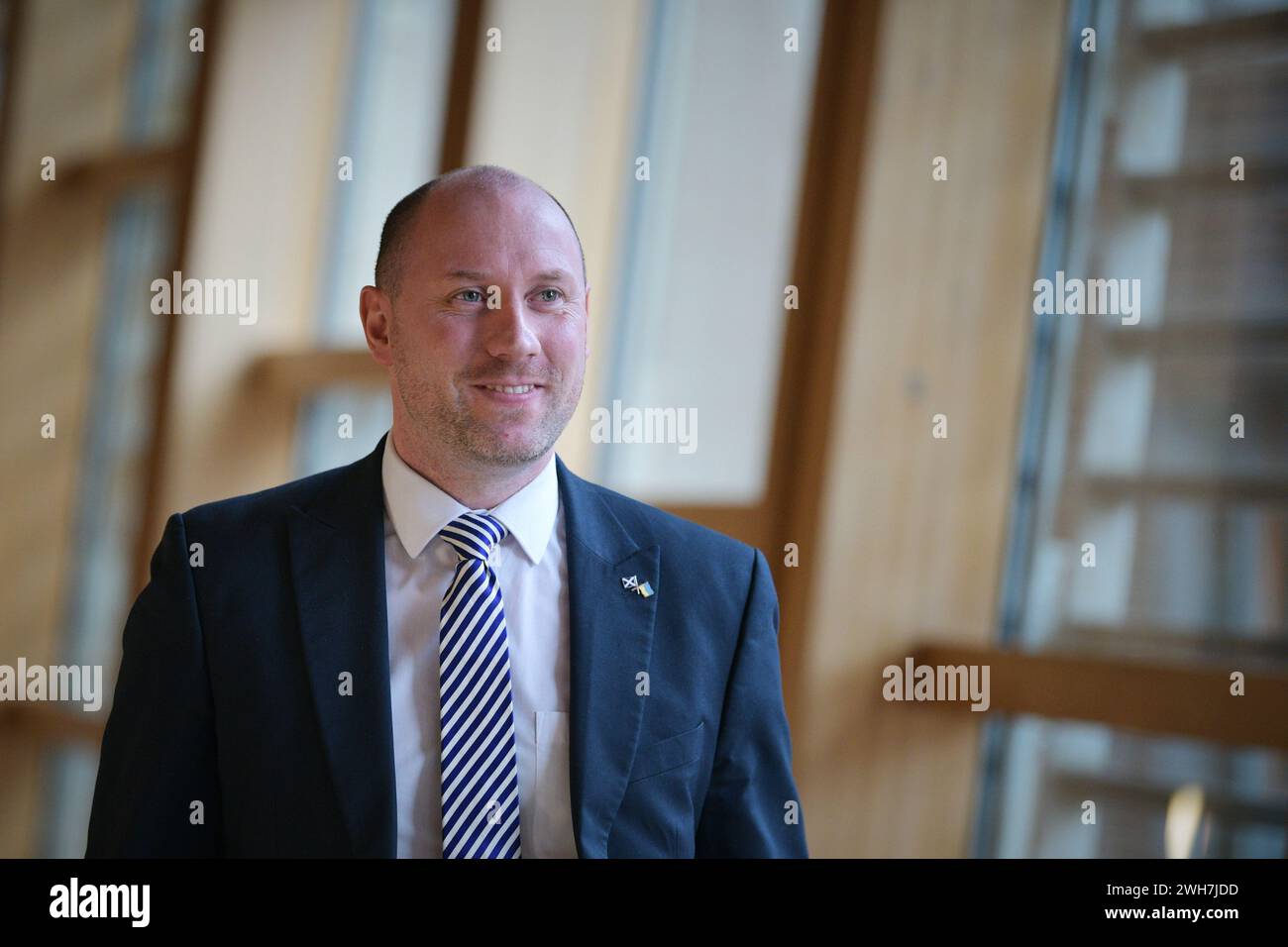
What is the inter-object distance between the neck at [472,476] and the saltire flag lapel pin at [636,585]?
21 centimetres

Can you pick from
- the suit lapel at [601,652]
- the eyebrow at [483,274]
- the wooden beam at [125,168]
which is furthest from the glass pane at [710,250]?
the wooden beam at [125,168]

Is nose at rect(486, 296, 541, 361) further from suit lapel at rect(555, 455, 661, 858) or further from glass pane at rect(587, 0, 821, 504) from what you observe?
glass pane at rect(587, 0, 821, 504)

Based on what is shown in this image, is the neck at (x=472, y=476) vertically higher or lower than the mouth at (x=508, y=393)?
lower

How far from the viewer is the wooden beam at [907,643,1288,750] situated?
8.55 feet

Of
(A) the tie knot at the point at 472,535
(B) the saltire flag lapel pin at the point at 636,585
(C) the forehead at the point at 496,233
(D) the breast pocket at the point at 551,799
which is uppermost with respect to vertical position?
(C) the forehead at the point at 496,233

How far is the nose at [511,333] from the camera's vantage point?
193 centimetres

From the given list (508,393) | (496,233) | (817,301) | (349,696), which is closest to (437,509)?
(508,393)

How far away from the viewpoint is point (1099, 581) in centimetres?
311

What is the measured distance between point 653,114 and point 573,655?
246cm

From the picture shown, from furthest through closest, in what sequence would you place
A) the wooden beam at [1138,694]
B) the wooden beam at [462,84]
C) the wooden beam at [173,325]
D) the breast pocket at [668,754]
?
the wooden beam at [173,325], the wooden beam at [462,84], the wooden beam at [1138,694], the breast pocket at [668,754]

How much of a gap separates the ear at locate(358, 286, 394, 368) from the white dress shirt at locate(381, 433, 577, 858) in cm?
16

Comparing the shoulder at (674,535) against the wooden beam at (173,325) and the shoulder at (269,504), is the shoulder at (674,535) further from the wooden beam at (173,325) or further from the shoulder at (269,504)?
the wooden beam at (173,325)

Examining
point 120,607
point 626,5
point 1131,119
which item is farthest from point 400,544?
point 120,607

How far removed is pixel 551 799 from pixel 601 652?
0.22 metres
